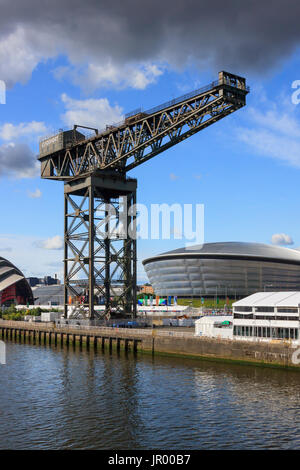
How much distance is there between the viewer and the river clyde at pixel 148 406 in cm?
3020

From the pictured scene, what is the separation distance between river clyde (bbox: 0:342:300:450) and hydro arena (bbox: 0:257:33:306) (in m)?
126

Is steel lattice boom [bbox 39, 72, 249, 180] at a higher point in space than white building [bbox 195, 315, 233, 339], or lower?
higher

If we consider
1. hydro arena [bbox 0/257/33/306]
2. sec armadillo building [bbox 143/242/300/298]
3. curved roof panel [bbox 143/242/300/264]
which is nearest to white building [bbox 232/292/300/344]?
sec armadillo building [bbox 143/242/300/298]

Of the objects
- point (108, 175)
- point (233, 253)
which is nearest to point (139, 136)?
point (108, 175)

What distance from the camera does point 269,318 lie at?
191 ft

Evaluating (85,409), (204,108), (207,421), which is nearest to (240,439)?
(207,421)

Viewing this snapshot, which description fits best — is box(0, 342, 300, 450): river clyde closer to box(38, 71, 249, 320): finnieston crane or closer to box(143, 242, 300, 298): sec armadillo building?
box(38, 71, 249, 320): finnieston crane

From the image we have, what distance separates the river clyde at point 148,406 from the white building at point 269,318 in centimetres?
458

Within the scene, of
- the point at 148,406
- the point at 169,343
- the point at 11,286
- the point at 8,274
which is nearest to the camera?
the point at 148,406

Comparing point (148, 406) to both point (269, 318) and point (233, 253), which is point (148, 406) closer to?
point (269, 318)

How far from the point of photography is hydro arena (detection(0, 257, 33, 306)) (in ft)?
594

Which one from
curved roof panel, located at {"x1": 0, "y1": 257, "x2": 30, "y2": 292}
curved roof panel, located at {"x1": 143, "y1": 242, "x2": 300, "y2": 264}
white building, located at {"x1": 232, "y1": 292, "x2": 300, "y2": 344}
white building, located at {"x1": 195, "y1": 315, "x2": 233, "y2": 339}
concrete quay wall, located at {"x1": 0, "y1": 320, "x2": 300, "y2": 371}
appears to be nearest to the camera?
concrete quay wall, located at {"x1": 0, "y1": 320, "x2": 300, "y2": 371}

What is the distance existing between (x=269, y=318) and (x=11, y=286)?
140m

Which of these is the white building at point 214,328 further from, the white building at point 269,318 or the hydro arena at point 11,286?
the hydro arena at point 11,286
